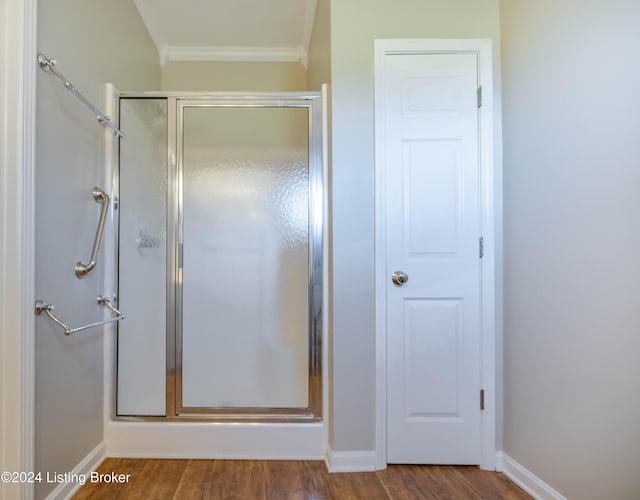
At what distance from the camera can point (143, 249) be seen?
6.92ft

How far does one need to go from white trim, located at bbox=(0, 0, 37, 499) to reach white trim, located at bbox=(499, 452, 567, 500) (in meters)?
2.01

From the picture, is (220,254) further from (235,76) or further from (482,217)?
(235,76)

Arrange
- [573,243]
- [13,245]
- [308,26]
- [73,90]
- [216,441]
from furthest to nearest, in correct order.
→ [308,26] → [216,441] → [73,90] → [573,243] → [13,245]

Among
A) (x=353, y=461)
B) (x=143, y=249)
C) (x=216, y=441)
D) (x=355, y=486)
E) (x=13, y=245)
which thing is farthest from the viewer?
(x=143, y=249)

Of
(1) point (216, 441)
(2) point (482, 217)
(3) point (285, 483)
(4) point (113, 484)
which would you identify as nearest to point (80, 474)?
(4) point (113, 484)

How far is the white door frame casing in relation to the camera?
6.11 ft

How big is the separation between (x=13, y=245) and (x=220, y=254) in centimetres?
96

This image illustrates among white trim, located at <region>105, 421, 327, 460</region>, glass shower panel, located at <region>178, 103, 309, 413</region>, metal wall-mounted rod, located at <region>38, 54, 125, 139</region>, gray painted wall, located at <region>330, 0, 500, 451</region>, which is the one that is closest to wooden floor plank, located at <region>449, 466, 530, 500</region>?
gray painted wall, located at <region>330, 0, 500, 451</region>

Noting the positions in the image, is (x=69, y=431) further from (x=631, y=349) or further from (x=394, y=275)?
(x=631, y=349)

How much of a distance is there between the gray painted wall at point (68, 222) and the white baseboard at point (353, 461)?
1191mm

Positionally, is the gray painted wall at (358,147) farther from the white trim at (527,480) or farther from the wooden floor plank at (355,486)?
the white trim at (527,480)

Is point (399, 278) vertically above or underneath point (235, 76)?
underneath

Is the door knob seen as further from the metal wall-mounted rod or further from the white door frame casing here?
the metal wall-mounted rod

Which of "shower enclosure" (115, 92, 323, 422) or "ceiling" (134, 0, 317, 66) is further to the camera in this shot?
"ceiling" (134, 0, 317, 66)
